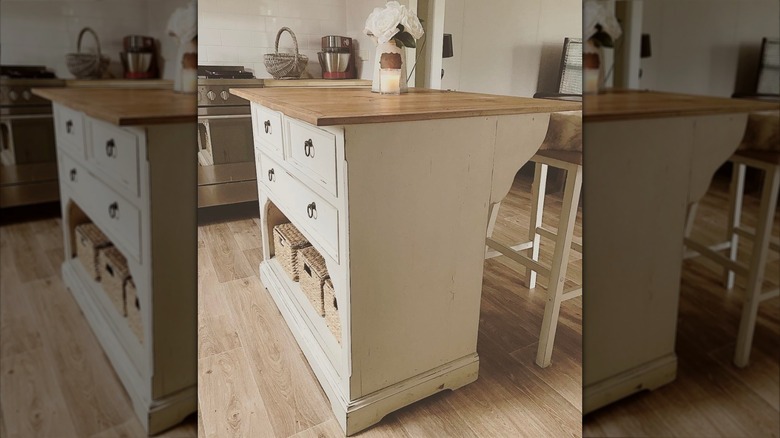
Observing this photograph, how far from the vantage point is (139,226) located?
6.1 inches

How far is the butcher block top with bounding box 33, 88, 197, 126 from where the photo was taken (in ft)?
0.47

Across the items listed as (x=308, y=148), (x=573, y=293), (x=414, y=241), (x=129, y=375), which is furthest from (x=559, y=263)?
(x=129, y=375)

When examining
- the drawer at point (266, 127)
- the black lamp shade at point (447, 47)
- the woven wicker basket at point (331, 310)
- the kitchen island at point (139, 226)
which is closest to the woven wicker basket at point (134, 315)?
the kitchen island at point (139, 226)

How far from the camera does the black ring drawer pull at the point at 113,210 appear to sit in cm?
16

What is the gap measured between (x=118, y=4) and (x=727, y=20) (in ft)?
0.71

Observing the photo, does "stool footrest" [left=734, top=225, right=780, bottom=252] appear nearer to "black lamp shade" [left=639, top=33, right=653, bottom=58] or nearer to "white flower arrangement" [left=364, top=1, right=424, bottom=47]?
"black lamp shade" [left=639, top=33, right=653, bottom=58]

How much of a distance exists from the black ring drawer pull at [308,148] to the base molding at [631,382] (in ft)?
2.04

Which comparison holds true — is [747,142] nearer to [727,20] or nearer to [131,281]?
[727,20]

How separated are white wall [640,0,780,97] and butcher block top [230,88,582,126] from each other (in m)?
0.44

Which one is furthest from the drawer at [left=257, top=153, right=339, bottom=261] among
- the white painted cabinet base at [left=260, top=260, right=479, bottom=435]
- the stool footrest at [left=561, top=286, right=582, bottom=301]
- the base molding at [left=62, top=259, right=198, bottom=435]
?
the base molding at [left=62, top=259, right=198, bottom=435]

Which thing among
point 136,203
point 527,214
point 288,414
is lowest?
point 288,414

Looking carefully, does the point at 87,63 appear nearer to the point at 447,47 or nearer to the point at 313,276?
the point at 447,47

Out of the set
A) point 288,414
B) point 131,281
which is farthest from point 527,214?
point 131,281

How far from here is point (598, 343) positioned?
0.67 ft
